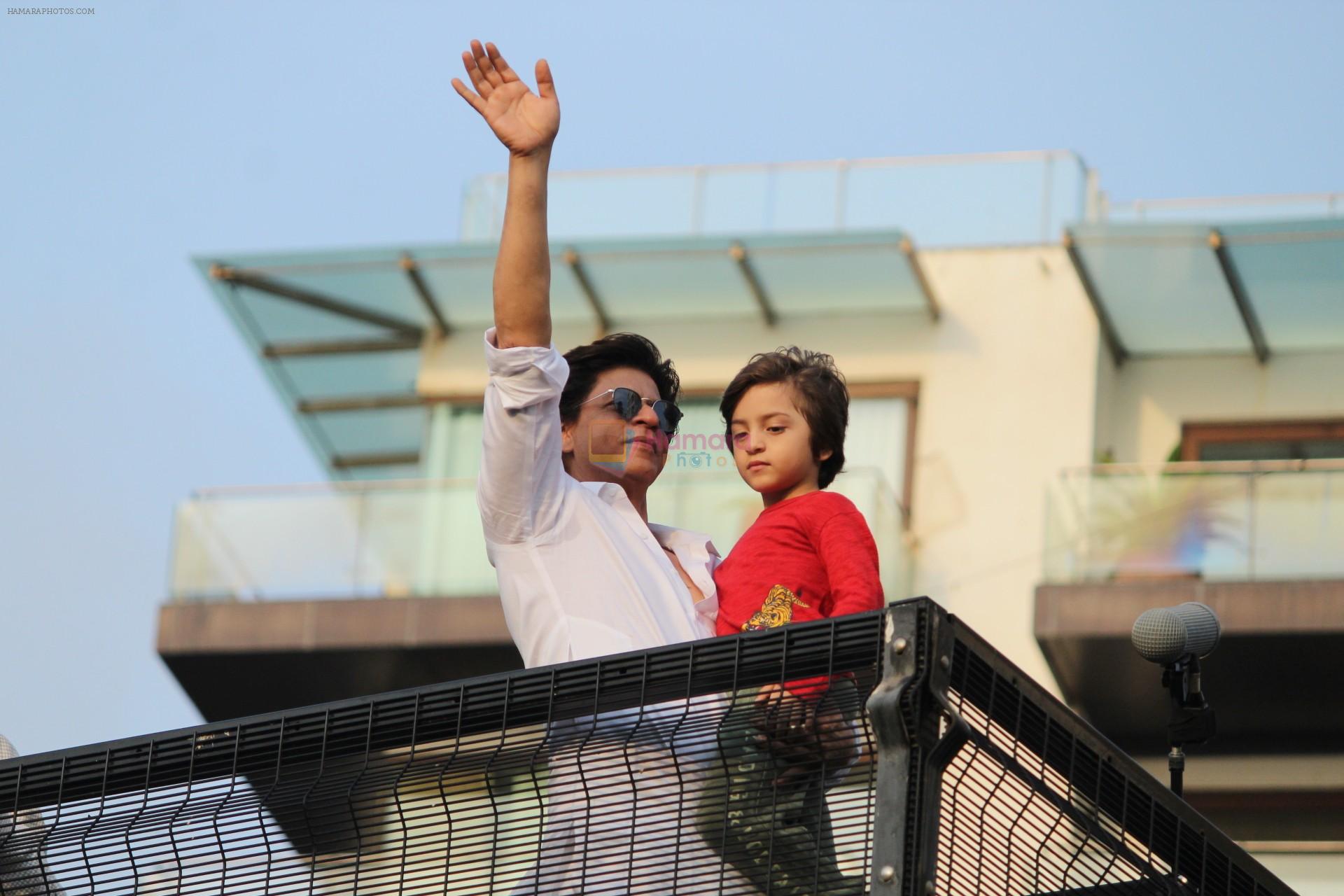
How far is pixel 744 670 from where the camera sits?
14.2 feet

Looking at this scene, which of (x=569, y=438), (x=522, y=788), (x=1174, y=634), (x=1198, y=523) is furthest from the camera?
(x=1198, y=523)

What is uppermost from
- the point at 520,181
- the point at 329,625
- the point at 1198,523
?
the point at 520,181

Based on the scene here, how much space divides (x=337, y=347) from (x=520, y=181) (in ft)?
55.4

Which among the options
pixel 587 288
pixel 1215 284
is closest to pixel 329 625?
pixel 587 288

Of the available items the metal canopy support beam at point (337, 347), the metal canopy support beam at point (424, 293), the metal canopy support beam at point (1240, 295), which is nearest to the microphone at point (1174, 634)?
the metal canopy support beam at point (1240, 295)

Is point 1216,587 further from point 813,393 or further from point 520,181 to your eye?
point 520,181

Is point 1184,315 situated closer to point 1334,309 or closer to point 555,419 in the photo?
point 1334,309

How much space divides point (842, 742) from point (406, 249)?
1695 cm

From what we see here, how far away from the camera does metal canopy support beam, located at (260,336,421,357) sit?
856 inches

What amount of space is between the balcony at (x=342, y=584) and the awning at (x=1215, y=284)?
260 centimetres

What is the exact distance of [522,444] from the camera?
508 centimetres

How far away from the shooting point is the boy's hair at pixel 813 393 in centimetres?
570

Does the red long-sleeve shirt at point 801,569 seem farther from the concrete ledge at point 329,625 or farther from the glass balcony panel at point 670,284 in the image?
the glass balcony panel at point 670,284

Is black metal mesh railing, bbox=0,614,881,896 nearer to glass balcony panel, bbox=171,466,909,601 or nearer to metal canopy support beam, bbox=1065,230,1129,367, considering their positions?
glass balcony panel, bbox=171,466,909,601
